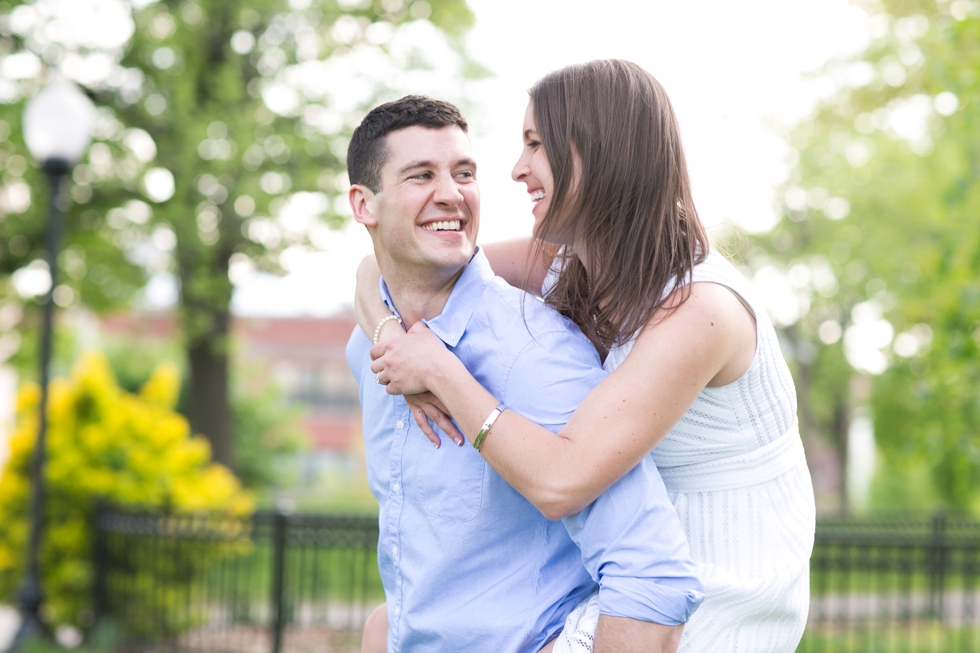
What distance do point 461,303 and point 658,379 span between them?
625mm

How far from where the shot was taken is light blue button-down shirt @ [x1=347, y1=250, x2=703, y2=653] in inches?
74.9

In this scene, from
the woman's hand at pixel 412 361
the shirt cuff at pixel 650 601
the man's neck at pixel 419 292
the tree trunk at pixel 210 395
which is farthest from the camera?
the tree trunk at pixel 210 395

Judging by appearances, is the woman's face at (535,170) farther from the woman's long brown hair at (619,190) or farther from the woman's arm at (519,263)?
the woman's arm at (519,263)

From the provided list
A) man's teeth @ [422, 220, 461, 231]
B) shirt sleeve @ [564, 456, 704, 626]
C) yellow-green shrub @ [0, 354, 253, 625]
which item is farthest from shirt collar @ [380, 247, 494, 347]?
yellow-green shrub @ [0, 354, 253, 625]

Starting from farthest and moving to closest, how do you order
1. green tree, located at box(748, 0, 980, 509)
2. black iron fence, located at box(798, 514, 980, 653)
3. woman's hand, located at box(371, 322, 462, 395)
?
black iron fence, located at box(798, 514, 980, 653), green tree, located at box(748, 0, 980, 509), woman's hand, located at box(371, 322, 462, 395)

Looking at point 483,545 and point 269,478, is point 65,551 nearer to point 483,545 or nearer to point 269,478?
point 483,545

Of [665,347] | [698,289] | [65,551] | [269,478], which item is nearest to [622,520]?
[665,347]

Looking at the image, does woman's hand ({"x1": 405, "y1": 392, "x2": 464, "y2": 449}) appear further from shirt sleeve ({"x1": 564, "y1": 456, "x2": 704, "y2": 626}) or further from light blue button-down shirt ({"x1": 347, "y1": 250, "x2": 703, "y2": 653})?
shirt sleeve ({"x1": 564, "y1": 456, "x2": 704, "y2": 626})

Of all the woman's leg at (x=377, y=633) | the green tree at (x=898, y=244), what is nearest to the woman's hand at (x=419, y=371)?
the woman's leg at (x=377, y=633)

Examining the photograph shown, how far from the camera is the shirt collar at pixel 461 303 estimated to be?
228 cm

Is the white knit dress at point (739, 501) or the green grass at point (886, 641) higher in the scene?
the white knit dress at point (739, 501)

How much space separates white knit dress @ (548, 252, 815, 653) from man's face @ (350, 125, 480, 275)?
0.58 m

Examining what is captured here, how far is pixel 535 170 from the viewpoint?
2.28 meters

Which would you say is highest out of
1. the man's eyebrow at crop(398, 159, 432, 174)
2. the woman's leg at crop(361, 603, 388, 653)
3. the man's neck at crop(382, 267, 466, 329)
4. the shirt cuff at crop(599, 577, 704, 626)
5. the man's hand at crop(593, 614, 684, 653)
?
the man's eyebrow at crop(398, 159, 432, 174)
